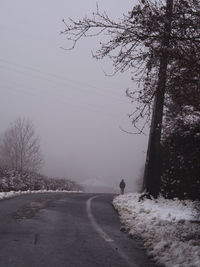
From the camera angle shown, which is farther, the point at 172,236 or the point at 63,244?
the point at 172,236

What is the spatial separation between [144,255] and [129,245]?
0.72 meters

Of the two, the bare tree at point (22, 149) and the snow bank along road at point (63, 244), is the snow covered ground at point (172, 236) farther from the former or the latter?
the bare tree at point (22, 149)

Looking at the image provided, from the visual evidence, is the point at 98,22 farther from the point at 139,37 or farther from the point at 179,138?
the point at 179,138

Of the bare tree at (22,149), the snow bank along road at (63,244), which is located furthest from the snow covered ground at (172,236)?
the bare tree at (22,149)

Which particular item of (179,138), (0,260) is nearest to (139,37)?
(179,138)

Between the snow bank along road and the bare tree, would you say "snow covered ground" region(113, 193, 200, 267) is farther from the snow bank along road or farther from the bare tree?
the bare tree

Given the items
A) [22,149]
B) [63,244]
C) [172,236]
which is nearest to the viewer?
[63,244]

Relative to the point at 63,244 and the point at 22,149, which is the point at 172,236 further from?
the point at 22,149

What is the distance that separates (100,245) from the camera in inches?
271

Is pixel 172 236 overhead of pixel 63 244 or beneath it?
overhead

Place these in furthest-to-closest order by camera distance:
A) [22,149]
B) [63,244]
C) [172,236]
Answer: [22,149] → [172,236] → [63,244]

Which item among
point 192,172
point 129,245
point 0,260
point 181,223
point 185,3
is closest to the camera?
point 0,260

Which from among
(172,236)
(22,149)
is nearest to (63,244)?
(172,236)

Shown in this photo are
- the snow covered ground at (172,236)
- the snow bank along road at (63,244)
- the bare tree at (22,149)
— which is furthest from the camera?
the bare tree at (22,149)
